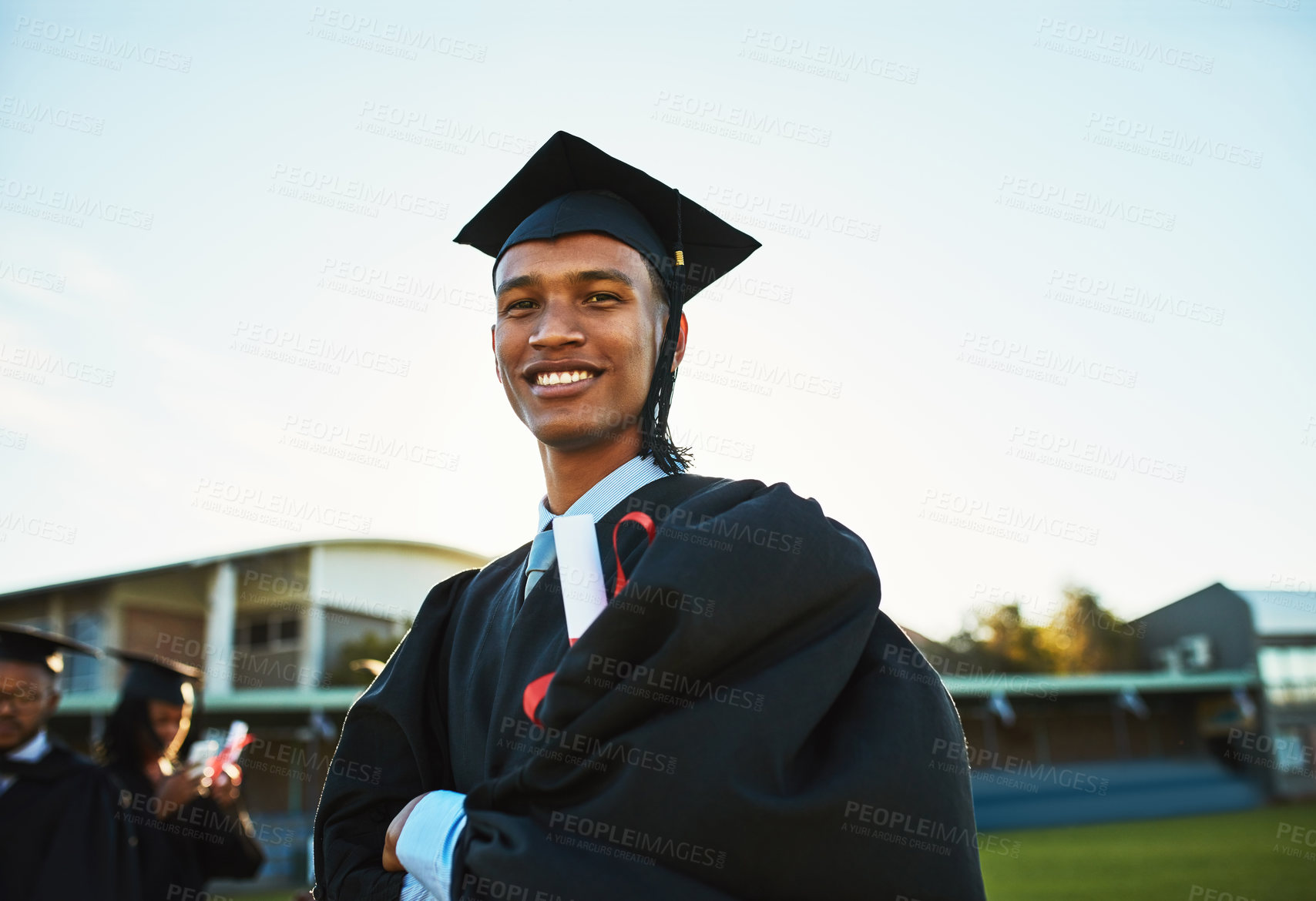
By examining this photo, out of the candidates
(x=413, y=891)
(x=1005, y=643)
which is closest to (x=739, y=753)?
(x=413, y=891)

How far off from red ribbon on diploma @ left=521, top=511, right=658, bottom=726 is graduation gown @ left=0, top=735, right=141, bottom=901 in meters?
5.44

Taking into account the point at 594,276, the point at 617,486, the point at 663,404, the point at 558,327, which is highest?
the point at 594,276

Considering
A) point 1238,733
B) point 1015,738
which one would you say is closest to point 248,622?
point 1015,738

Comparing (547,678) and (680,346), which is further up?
(680,346)

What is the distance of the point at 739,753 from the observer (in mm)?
1416

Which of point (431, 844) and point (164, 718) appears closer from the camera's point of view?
point (431, 844)

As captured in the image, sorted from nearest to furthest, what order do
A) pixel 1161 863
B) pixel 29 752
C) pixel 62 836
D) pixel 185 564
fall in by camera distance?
pixel 62 836 < pixel 29 752 < pixel 1161 863 < pixel 185 564

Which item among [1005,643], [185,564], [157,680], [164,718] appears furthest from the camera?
[1005,643]

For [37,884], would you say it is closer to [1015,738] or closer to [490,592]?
[490,592]

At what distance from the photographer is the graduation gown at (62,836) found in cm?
557

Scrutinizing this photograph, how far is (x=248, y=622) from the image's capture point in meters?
26.9

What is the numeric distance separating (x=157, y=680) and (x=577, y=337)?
22.0 feet

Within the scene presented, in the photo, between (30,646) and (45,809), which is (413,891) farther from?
(30,646)

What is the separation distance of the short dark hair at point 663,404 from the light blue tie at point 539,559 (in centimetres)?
27
